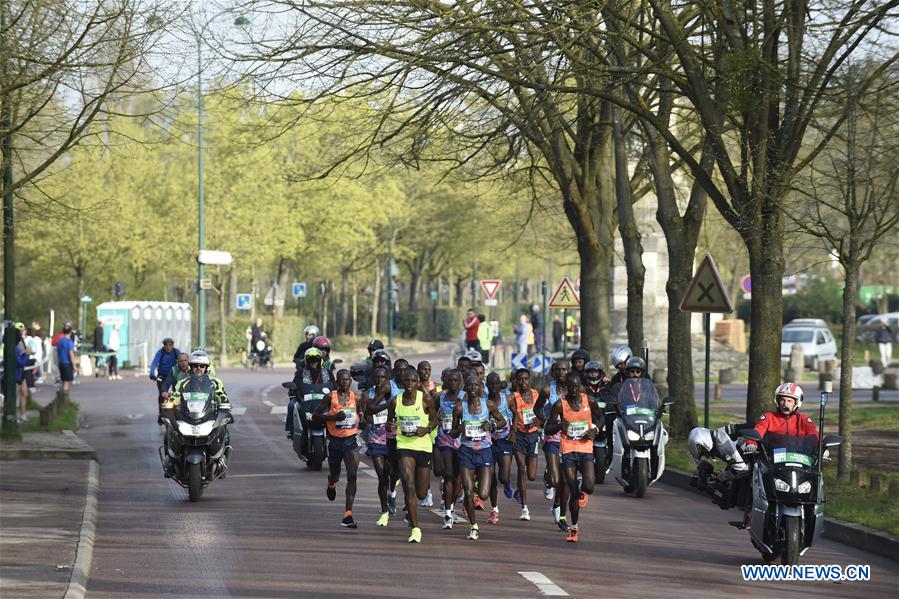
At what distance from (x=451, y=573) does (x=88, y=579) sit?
8.67 ft

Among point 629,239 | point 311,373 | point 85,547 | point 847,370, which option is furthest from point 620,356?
point 85,547

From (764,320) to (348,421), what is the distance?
6565mm

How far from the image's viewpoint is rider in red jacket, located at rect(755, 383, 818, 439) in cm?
1216

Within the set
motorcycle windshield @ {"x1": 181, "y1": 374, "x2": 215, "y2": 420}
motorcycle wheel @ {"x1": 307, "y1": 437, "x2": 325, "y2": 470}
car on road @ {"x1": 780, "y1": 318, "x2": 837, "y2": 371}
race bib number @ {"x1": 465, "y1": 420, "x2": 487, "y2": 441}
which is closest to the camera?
race bib number @ {"x1": 465, "y1": 420, "x2": 487, "y2": 441}

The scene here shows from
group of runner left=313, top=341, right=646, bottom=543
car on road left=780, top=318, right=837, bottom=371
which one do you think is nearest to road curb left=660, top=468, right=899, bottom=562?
group of runner left=313, top=341, right=646, bottom=543

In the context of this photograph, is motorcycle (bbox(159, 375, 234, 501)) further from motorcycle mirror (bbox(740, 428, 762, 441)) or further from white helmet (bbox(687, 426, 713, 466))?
motorcycle mirror (bbox(740, 428, 762, 441))

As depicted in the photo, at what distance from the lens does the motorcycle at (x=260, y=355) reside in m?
52.5

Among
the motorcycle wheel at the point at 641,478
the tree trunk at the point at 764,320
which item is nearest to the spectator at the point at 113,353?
the tree trunk at the point at 764,320

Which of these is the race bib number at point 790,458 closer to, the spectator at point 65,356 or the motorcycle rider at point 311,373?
the motorcycle rider at point 311,373

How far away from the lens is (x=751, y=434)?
1218 cm

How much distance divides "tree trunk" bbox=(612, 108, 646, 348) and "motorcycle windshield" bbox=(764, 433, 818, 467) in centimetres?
1228

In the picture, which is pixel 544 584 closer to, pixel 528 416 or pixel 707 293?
pixel 528 416

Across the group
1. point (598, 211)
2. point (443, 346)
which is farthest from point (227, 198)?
point (598, 211)

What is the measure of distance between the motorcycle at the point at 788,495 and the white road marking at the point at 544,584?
74.0 inches
